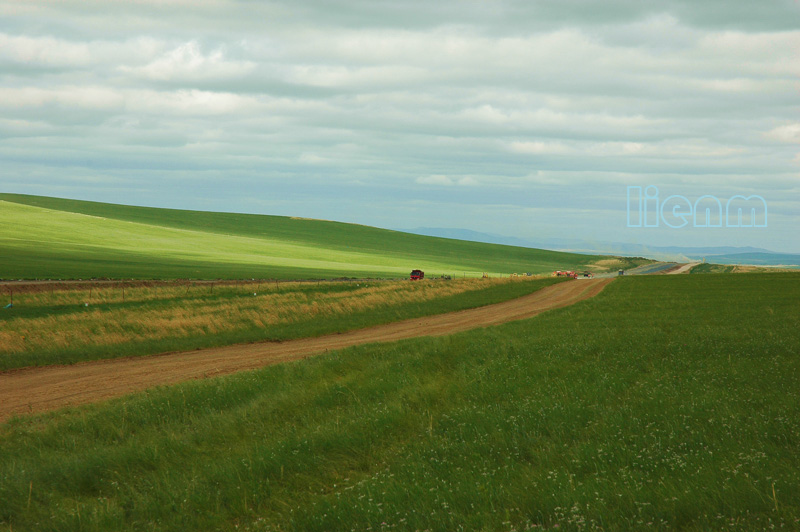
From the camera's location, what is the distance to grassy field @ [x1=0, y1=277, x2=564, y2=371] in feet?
86.8

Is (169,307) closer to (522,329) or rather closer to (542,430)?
(522,329)

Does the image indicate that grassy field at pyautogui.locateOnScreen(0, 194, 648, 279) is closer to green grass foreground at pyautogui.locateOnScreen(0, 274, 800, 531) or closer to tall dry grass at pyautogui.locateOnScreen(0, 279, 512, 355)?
tall dry grass at pyautogui.locateOnScreen(0, 279, 512, 355)

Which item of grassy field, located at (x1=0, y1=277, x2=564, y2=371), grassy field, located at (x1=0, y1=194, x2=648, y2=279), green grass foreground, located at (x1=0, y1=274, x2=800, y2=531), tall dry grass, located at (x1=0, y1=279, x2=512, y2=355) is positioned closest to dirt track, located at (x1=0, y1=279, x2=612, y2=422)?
grassy field, located at (x1=0, y1=277, x2=564, y2=371)

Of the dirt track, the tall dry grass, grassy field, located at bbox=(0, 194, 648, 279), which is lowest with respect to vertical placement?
the dirt track

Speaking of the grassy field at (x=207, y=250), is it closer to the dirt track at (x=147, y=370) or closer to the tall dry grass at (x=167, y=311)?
the tall dry grass at (x=167, y=311)

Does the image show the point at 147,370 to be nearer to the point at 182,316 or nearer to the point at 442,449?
the point at 182,316

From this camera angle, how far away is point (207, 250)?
11588 centimetres

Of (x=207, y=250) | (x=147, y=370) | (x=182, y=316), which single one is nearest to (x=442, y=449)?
(x=147, y=370)

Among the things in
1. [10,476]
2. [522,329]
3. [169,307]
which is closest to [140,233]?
[169,307]

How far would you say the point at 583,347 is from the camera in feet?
56.2

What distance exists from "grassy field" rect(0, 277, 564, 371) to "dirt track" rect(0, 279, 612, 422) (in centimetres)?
175

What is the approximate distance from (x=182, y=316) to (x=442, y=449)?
27816 mm

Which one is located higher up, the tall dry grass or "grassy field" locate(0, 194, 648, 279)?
"grassy field" locate(0, 194, 648, 279)

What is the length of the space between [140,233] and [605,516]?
436ft
